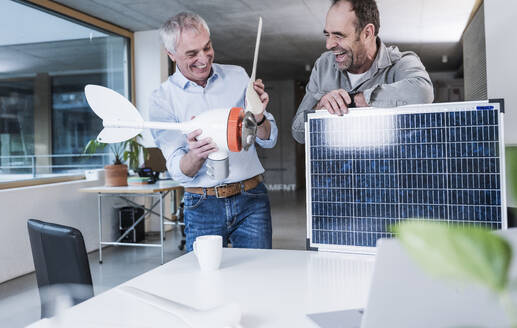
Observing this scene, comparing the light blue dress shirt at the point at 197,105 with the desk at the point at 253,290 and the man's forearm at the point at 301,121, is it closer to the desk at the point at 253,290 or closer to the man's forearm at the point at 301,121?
the man's forearm at the point at 301,121

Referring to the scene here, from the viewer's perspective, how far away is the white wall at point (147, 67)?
6.14m

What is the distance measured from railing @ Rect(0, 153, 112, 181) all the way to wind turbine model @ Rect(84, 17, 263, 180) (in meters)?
3.40

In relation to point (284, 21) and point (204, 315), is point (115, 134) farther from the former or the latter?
point (284, 21)

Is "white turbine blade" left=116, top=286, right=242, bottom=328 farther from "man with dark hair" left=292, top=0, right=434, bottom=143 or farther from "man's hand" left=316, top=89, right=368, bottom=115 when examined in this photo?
"man with dark hair" left=292, top=0, right=434, bottom=143

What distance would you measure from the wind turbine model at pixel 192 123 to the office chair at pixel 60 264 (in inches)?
11.3

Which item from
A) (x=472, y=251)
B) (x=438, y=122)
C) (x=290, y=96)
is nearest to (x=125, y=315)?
(x=472, y=251)

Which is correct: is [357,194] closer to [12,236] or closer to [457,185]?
[457,185]

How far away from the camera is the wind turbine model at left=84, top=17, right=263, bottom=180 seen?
1.08 metres

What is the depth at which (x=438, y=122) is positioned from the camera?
4.05 feet

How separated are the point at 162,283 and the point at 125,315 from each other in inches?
8.5

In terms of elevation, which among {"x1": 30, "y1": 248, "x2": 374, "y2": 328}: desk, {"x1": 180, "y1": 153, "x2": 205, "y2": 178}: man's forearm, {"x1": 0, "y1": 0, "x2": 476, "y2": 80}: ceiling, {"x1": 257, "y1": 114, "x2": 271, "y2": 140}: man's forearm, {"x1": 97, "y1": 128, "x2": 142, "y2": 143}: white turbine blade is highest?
{"x1": 0, "y1": 0, "x2": 476, "y2": 80}: ceiling

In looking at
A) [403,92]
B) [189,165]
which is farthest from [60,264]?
[403,92]

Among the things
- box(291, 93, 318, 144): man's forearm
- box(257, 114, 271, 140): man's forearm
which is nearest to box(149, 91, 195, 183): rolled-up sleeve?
box(257, 114, 271, 140): man's forearm

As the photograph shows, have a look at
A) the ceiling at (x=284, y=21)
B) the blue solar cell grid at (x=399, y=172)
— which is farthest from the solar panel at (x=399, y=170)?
the ceiling at (x=284, y=21)
